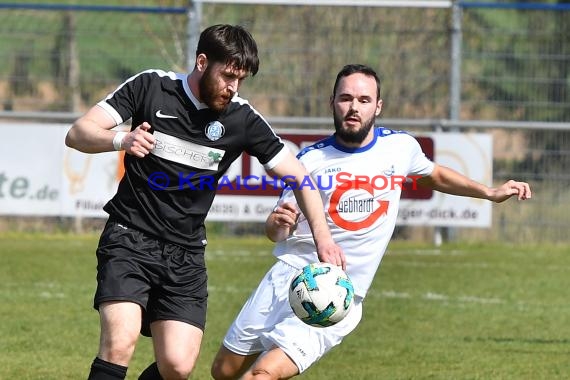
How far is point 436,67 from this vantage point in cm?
1579

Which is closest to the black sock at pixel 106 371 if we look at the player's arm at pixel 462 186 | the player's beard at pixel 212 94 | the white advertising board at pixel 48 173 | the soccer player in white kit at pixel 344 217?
the soccer player in white kit at pixel 344 217

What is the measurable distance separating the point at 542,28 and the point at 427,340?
7.61m

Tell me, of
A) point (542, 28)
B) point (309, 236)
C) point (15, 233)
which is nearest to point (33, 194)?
point (15, 233)

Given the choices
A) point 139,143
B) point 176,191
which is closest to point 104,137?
point 139,143

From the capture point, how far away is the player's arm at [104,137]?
16.9 feet

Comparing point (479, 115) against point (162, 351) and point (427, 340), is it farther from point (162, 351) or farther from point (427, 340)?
point (162, 351)

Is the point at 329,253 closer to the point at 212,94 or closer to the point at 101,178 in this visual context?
the point at 212,94

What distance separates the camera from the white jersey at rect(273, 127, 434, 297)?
627 centimetres

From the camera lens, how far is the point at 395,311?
10422 millimetres

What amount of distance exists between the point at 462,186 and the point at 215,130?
158cm

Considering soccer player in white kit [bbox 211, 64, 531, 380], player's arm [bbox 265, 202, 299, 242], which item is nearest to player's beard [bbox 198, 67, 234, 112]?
player's arm [bbox 265, 202, 299, 242]

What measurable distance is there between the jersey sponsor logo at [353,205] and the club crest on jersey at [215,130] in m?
0.76

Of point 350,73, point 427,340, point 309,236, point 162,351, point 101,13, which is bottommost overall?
point 427,340

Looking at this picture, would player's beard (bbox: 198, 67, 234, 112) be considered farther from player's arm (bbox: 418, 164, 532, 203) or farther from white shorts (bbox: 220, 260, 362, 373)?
player's arm (bbox: 418, 164, 532, 203)
